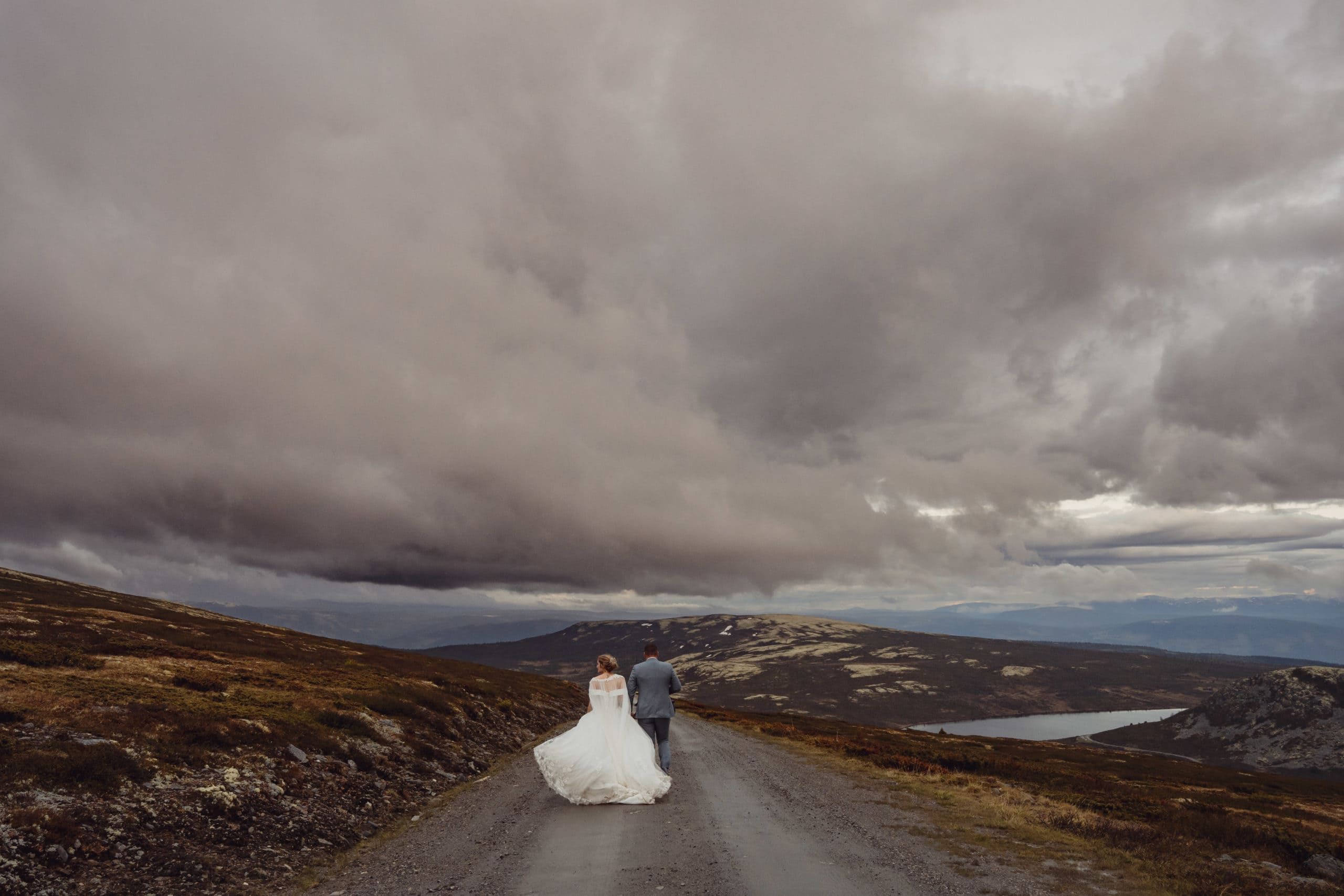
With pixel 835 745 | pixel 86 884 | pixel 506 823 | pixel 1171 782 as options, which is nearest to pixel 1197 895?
pixel 506 823

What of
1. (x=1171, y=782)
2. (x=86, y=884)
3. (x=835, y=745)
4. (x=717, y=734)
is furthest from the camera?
(x=1171, y=782)

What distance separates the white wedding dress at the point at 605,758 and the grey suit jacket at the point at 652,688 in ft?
1.51

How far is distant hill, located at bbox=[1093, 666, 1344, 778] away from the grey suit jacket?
19417cm

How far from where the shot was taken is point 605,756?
15789 millimetres

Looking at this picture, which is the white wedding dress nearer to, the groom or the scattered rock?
the groom

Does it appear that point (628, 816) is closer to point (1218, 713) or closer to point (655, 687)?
point (655, 687)

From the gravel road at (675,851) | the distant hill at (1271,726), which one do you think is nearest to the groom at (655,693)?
the gravel road at (675,851)

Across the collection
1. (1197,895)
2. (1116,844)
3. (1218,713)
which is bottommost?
(1218,713)

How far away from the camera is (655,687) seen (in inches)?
688

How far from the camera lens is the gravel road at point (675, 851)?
9742 millimetres

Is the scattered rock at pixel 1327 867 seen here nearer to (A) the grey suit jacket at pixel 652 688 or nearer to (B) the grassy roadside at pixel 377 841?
(A) the grey suit jacket at pixel 652 688

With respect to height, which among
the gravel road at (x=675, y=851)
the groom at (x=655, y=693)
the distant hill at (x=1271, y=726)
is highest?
the groom at (x=655, y=693)

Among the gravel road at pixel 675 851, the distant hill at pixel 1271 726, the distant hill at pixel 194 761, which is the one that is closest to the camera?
the gravel road at pixel 675 851

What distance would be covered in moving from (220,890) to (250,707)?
12.6m
